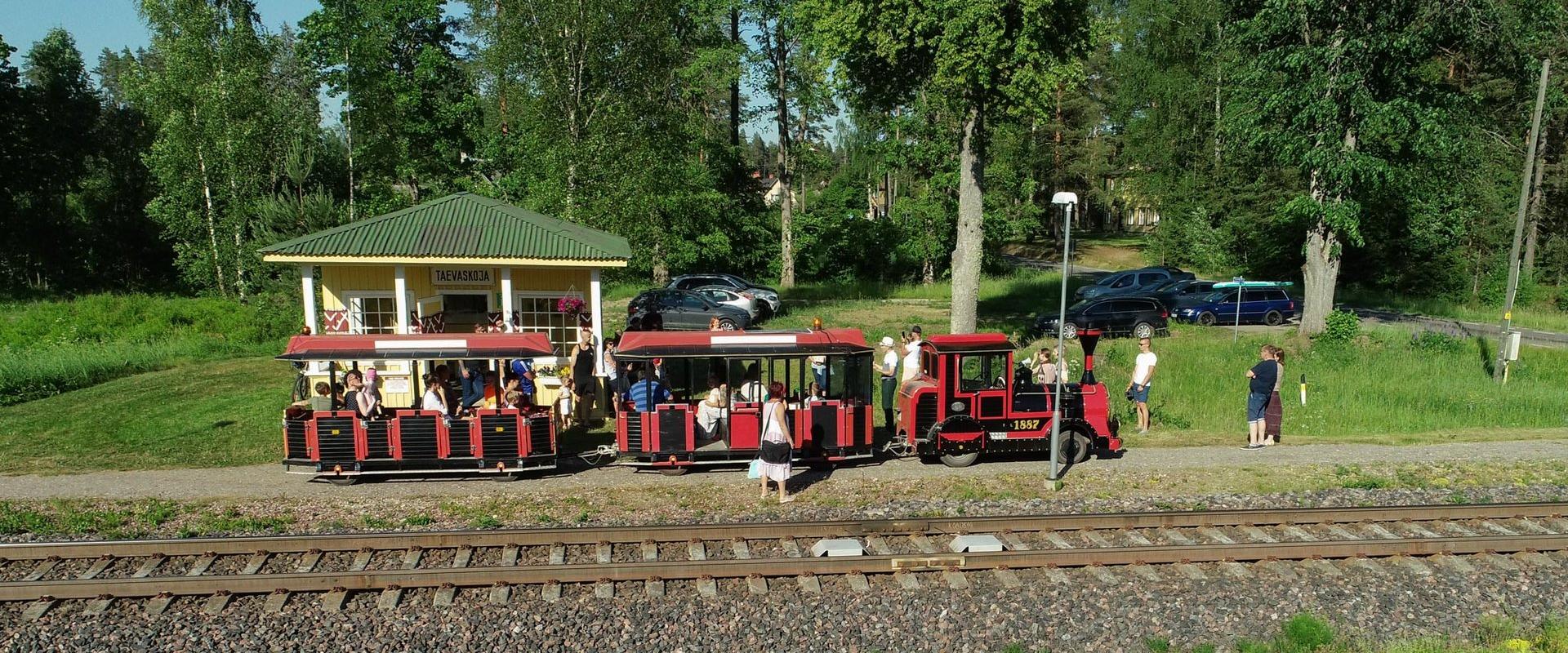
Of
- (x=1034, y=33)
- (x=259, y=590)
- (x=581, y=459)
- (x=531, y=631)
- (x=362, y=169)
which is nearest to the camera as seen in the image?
(x=531, y=631)

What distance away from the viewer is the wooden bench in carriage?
1256cm

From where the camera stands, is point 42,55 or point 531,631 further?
point 42,55

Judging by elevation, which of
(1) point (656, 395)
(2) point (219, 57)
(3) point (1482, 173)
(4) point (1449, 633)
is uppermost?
(2) point (219, 57)

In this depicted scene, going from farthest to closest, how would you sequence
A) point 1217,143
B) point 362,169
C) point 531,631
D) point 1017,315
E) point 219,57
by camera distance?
1. point 1217,143
2. point 362,169
3. point 219,57
4. point 1017,315
5. point 531,631

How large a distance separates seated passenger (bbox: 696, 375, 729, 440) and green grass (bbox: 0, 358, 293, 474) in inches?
278

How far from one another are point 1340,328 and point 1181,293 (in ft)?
23.3

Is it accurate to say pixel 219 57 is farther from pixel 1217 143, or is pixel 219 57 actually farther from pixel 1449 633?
pixel 1217 143

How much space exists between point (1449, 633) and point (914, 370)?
7.89 m

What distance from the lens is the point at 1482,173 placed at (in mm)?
36250

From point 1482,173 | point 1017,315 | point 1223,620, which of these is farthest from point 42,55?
point 1482,173

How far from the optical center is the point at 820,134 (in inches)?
2285

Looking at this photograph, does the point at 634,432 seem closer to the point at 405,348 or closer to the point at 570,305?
the point at 405,348

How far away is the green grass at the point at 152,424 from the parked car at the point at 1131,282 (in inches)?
1015

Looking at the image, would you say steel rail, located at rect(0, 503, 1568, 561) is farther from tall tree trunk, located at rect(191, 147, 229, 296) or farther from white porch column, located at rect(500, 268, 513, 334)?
tall tree trunk, located at rect(191, 147, 229, 296)
